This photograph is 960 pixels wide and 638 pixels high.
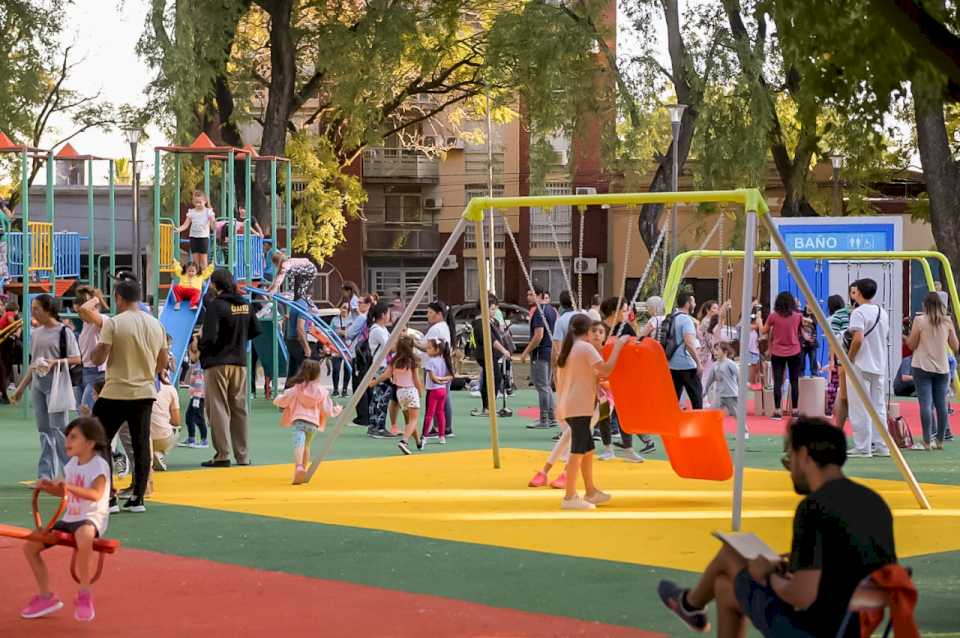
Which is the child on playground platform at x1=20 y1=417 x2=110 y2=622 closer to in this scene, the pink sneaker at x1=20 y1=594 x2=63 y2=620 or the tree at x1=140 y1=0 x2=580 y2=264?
the pink sneaker at x1=20 y1=594 x2=63 y2=620

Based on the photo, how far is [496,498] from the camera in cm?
1345

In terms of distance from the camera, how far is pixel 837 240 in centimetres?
Answer: 2767

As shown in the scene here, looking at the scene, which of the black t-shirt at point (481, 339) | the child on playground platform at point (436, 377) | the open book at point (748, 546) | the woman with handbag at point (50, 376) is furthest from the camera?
the black t-shirt at point (481, 339)

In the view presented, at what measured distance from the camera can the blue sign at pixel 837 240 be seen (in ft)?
90.2

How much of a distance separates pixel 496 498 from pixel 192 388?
6.49 m

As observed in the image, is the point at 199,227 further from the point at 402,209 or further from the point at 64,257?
the point at 402,209

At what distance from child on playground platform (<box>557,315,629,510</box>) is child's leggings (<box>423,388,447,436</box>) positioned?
6.20 m

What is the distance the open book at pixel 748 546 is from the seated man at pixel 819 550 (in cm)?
5

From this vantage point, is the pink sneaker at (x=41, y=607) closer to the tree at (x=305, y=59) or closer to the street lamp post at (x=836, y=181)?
the tree at (x=305, y=59)

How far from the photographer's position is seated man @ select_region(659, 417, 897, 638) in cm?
558

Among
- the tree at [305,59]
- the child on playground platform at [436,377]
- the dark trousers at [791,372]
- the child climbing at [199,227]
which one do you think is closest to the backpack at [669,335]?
the child on playground platform at [436,377]

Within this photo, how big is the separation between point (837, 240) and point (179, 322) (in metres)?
11.9

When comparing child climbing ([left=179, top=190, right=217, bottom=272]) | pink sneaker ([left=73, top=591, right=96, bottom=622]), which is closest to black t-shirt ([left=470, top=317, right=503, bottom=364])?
child climbing ([left=179, top=190, right=217, bottom=272])

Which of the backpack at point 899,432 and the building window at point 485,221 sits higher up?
the building window at point 485,221
